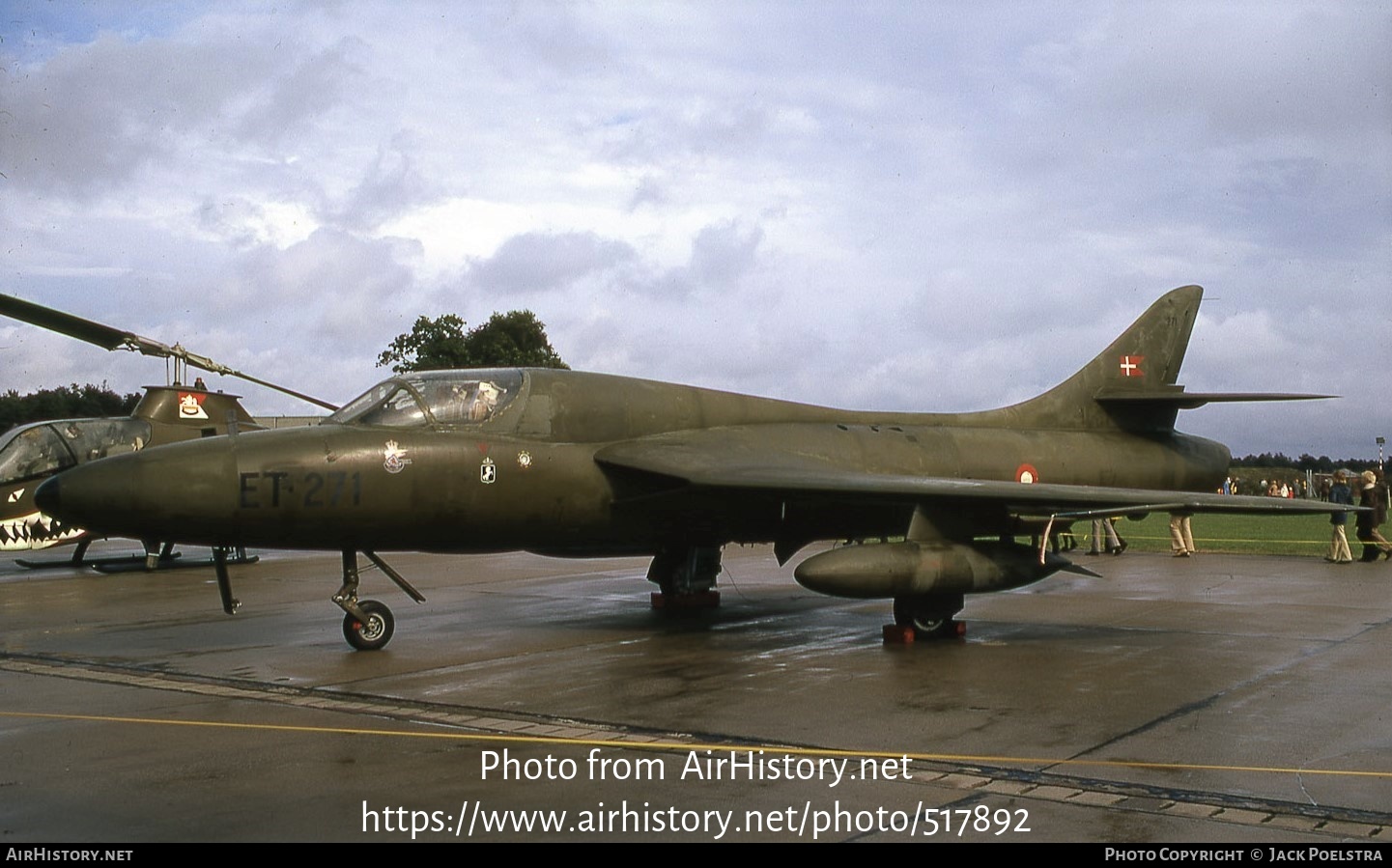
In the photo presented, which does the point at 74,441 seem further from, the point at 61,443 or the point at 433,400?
the point at 433,400

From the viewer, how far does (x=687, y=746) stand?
23.9ft

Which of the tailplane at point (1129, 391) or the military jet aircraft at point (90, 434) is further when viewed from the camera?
the military jet aircraft at point (90, 434)

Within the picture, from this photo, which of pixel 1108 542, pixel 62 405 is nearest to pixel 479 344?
pixel 62 405

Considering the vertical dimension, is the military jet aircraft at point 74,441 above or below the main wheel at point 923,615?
above

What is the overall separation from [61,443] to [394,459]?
11.8 metres

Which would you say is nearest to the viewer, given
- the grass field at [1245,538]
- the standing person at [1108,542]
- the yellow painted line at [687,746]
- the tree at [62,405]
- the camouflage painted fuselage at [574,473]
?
the yellow painted line at [687,746]

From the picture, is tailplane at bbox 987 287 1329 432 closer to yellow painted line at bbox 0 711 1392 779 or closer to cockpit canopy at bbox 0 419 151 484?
yellow painted line at bbox 0 711 1392 779

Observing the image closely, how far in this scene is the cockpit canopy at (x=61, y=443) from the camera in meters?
19.3

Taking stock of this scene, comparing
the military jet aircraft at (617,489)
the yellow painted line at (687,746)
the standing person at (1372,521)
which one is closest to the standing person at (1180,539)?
the standing person at (1372,521)

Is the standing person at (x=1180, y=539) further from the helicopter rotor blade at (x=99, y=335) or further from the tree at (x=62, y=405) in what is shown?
the tree at (x=62, y=405)

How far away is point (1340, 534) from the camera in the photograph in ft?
70.6

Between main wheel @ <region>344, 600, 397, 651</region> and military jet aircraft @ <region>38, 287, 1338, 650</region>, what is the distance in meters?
0.02

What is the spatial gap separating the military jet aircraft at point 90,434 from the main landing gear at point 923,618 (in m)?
9.85

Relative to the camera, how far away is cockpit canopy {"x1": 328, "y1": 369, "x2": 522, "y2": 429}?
1137 centimetres
